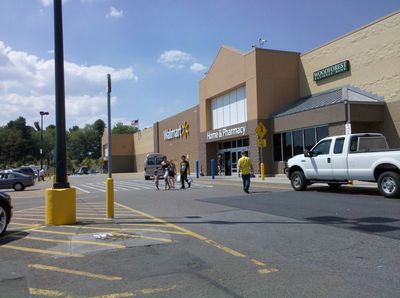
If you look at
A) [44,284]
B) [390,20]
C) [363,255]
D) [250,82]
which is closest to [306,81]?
[250,82]

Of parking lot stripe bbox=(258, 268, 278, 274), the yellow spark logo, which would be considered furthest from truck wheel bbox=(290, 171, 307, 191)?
the yellow spark logo

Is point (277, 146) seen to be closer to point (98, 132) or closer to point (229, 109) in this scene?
point (229, 109)

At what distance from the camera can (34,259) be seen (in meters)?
7.07

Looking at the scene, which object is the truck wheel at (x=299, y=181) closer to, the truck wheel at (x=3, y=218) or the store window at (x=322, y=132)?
the store window at (x=322, y=132)

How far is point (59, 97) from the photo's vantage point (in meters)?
10.7

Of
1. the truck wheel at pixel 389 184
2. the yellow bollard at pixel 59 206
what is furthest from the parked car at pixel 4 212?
the truck wheel at pixel 389 184

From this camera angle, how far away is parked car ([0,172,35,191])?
104 feet

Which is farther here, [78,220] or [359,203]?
[359,203]

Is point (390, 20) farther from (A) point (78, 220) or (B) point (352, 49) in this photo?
(A) point (78, 220)

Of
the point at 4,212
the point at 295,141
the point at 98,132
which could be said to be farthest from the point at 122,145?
the point at 4,212

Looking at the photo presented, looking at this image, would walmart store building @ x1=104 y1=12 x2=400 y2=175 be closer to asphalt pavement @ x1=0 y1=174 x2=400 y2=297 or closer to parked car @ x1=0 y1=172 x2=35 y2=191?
asphalt pavement @ x1=0 y1=174 x2=400 y2=297

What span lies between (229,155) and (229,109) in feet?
13.9

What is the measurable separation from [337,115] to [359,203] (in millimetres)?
14182

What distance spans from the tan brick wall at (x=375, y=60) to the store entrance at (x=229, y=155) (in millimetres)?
9600
